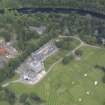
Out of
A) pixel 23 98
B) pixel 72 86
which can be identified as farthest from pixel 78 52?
pixel 23 98

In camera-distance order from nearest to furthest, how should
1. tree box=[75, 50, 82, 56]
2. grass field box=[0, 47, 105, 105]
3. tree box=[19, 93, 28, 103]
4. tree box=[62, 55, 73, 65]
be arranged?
tree box=[19, 93, 28, 103]
grass field box=[0, 47, 105, 105]
tree box=[62, 55, 73, 65]
tree box=[75, 50, 82, 56]

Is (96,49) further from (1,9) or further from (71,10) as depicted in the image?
(1,9)

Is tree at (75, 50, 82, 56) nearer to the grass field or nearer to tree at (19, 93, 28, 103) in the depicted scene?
the grass field

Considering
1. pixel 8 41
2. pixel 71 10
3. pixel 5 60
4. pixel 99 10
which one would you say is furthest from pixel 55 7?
pixel 5 60

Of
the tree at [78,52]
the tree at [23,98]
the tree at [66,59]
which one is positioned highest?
the tree at [78,52]

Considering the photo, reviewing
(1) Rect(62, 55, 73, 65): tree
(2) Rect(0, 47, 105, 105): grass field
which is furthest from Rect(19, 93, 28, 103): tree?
(1) Rect(62, 55, 73, 65): tree

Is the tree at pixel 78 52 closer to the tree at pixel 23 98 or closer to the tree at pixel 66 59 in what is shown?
the tree at pixel 66 59

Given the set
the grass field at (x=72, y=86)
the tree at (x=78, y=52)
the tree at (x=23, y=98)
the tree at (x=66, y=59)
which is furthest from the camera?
the tree at (x=78, y=52)

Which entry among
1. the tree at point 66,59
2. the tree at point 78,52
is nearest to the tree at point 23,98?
the tree at point 66,59
